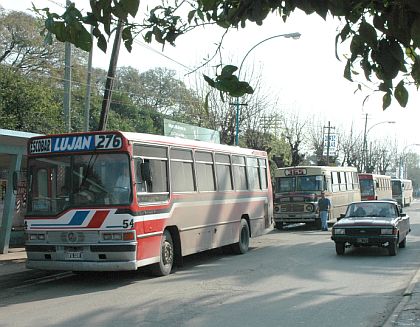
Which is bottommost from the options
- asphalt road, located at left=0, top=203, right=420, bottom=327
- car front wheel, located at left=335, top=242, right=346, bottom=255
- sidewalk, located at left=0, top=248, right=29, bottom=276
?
asphalt road, located at left=0, top=203, right=420, bottom=327

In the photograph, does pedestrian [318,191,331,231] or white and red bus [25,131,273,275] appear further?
pedestrian [318,191,331,231]

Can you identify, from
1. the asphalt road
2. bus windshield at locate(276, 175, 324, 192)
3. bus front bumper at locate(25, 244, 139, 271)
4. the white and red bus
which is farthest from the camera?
bus windshield at locate(276, 175, 324, 192)

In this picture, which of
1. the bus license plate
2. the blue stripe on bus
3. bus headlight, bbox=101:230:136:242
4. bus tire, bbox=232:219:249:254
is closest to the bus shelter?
the blue stripe on bus

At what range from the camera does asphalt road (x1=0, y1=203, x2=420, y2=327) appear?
781cm

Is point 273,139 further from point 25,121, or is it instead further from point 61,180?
point 61,180

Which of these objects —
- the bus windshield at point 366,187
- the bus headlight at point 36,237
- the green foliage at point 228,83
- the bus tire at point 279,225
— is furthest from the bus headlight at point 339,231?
the bus windshield at point 366,187

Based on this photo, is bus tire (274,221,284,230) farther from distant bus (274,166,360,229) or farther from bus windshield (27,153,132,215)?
bus windshield (27,153,132,215)

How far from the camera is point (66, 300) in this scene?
943 centimetres

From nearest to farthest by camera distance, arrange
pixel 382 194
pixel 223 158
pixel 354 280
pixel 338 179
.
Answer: pixel 354 280, pixel 223 158, pixel 338 179, pixel 382 194

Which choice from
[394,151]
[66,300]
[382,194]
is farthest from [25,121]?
[394,151]

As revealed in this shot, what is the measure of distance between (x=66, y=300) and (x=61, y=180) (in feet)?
9.41

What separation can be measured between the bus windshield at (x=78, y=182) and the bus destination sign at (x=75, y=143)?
0.54 ft

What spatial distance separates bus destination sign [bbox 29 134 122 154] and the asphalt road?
2786 mm

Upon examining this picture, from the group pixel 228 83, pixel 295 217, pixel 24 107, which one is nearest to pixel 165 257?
pixel 228 83
